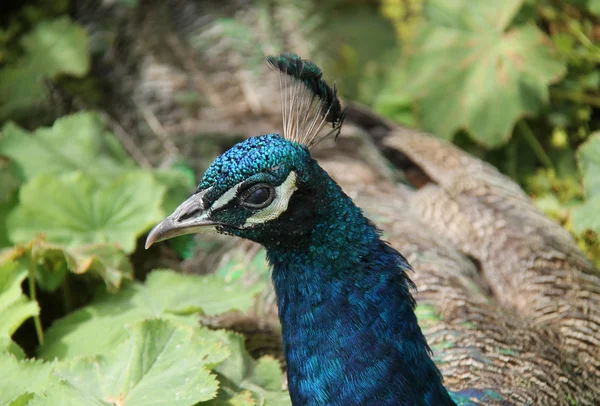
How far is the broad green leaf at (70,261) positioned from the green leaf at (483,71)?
5.40ft

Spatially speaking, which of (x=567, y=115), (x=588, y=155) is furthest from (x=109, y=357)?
(x=567, y=115)

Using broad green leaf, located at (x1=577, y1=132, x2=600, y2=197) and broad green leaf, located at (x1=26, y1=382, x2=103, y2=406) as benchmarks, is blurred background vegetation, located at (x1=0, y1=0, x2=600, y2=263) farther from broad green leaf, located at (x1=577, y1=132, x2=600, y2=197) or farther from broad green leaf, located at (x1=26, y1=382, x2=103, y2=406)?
broad green leaf, located at (x1=26, y1=382, x2=103, y2=406)

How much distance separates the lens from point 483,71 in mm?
3250

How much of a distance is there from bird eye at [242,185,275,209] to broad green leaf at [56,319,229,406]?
437mm

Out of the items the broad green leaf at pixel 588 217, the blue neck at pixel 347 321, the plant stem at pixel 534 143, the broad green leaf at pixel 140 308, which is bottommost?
the plant stem at pixel 534 143

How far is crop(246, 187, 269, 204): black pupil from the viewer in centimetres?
148

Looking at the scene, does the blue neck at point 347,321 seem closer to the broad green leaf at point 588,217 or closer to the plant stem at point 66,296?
the plant stem at point 66,296

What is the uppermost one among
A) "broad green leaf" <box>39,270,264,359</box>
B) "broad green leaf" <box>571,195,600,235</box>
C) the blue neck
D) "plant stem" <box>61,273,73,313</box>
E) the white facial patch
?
the white facial patch

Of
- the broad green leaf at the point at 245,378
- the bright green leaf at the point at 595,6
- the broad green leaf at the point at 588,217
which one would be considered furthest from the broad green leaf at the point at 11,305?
the bright green leaf at the point at 595,6

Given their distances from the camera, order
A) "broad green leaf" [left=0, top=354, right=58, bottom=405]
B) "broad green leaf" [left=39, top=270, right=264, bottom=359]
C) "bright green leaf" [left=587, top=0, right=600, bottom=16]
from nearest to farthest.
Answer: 1. "broad green leaf" [left=0, top=354, right=58, bottom=405]
2. "broad green leaf" [left=39, top=270, right=264, bottom=359]
3. "bright green leaf" [left=587, top=0, right=600, bottom=16]

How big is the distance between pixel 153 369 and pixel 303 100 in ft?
2.30

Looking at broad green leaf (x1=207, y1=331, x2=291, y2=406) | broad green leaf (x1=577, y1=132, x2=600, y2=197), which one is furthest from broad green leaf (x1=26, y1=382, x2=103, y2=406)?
broad green leaf (x1=577, y1=132, x2=600, y2=197)

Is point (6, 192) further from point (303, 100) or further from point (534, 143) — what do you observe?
point (534, 143)

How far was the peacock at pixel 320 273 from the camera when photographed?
1.47 m
